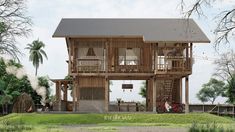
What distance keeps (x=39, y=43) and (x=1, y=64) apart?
18.2 meters

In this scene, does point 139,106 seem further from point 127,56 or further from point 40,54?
point 40,54

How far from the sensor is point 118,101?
42.8 m

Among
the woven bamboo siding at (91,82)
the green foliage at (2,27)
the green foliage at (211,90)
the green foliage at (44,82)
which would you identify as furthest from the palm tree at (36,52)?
the green foliage at (2,27)

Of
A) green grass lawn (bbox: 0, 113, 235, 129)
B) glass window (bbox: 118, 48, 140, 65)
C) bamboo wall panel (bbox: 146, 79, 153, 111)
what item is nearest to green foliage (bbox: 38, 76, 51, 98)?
bamboo wall panel (bbox: 146, 79, 153, 111)

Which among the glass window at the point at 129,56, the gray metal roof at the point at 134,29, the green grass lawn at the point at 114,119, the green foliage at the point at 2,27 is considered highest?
the gray metal roof at the point at 134,29

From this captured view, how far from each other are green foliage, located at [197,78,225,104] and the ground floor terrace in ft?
146

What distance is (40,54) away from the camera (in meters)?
80.4

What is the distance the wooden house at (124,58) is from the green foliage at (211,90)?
45.2 metres

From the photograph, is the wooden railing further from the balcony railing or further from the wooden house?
the balcony railing

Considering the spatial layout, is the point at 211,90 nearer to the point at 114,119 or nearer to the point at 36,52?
the point at 36,52

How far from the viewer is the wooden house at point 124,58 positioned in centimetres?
3878

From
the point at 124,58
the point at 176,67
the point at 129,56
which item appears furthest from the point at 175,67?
the point at 124,58

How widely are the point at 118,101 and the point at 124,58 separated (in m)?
4.27

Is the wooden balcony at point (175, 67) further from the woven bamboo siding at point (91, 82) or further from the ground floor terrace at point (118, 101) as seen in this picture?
the woven bamboo siding at point (91, 82)
